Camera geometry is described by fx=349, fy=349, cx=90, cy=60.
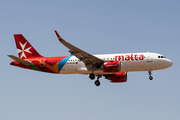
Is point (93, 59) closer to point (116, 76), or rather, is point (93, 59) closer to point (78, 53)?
point (78, 53)

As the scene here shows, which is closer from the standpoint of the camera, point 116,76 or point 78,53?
point 78,53

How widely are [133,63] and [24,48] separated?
18929 millimetres

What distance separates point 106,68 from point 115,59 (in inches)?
87.0

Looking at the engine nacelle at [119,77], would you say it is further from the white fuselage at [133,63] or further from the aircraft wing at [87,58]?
the aircraft wing at [87,58]

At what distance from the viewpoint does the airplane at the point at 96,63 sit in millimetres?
51531

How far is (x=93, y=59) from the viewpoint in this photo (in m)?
51.7

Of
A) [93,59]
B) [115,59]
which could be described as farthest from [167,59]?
[93,59]

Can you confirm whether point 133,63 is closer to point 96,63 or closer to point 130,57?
point 130,57

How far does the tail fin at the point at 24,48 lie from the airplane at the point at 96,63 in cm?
23

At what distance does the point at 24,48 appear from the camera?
5862cm

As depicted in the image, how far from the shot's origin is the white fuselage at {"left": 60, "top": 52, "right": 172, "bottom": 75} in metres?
51.9

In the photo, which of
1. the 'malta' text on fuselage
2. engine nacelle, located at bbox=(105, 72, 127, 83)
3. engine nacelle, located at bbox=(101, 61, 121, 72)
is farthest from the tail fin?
the 'malta' text on fuselage

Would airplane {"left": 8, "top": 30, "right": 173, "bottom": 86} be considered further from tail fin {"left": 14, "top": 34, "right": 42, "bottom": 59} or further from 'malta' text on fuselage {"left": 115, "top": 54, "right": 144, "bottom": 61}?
tail fin {"left": 14, "top": 34, "right": 42, "bottom": 59}

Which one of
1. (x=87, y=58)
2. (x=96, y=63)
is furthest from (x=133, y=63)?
A: (x=87, y=58)
